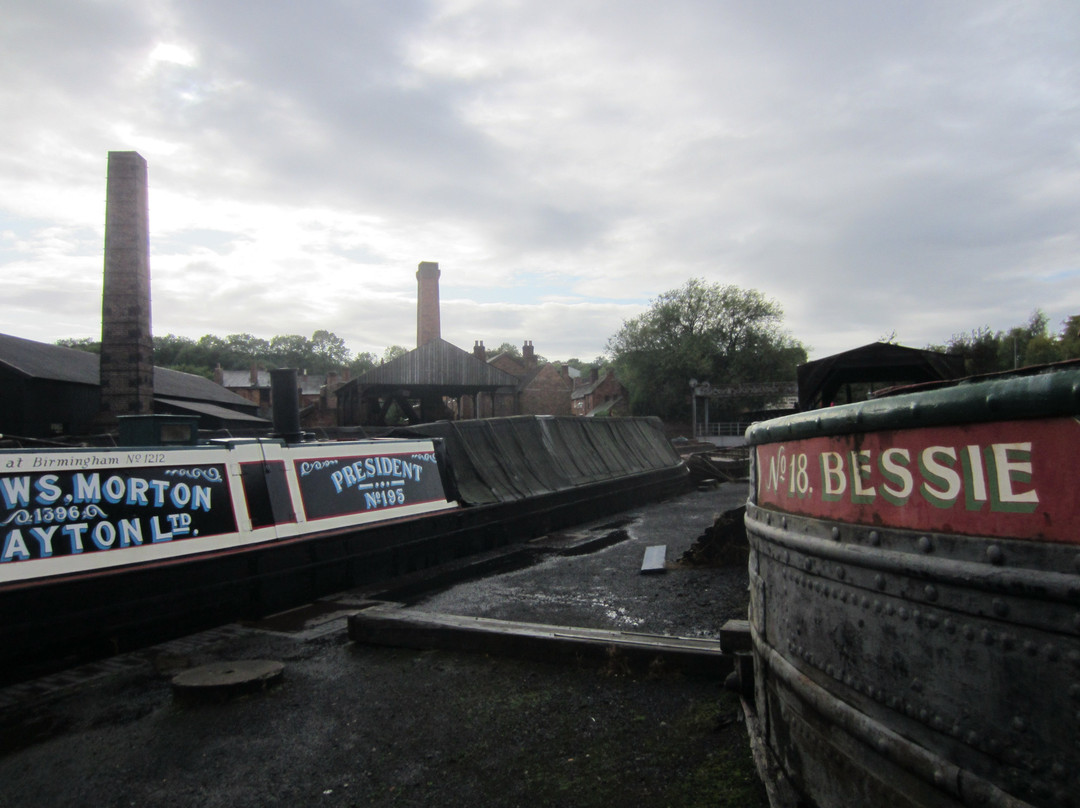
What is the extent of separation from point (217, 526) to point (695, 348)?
46.4m

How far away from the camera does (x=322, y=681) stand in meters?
4.70

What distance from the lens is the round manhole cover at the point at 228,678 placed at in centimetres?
438

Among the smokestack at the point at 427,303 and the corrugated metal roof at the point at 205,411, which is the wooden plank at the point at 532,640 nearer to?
the corrugated metal roof at the point at 205,411

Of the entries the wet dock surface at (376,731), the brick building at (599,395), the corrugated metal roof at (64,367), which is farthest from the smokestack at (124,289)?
the brick building at (599,395)

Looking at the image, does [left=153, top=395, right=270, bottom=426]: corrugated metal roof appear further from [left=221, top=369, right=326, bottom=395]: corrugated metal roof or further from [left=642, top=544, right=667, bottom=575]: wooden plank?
[left=221, top=369, right=326, bottom=395]: corrugated metal roof

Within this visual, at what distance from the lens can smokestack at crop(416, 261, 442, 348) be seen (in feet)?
164

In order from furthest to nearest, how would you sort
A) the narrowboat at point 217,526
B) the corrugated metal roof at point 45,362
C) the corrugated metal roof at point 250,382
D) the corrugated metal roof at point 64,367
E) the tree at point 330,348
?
the tree at point 330,348 < the corrugated metal roof at point 250,382 < the corrugated metal roof at point 64,367 < the corrugated metal roof at point 45,362 < the narrowboat at point 217,526

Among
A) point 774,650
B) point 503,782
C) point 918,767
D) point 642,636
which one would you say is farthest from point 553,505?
point 918,767

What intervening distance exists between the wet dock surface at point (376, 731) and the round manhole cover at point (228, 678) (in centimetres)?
6

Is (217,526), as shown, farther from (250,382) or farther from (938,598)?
(250,382)

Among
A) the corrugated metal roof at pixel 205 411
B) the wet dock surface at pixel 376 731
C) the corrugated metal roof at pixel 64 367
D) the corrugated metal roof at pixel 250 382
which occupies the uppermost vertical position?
the corrugated metal roof at pixel 250 382

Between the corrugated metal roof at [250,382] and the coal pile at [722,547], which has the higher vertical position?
the corrugated metal roof at [250,382]

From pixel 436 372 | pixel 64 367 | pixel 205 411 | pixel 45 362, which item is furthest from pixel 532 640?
pixel 436 372

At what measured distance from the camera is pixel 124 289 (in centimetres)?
2261
